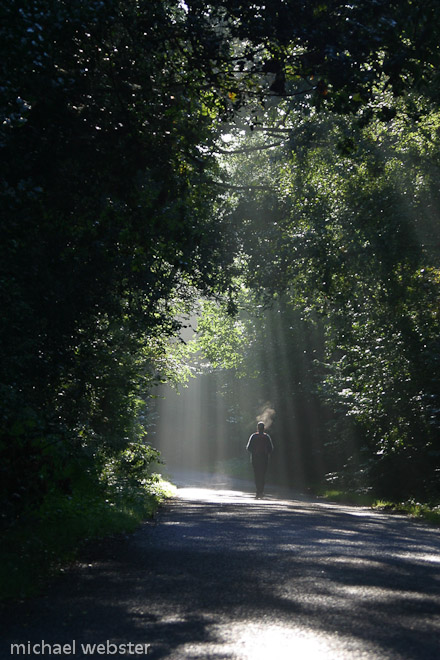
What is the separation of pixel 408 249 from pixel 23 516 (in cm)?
1273

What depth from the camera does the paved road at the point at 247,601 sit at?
460 cm

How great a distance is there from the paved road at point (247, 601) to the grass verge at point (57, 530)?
25cm

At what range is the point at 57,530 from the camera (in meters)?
8.98

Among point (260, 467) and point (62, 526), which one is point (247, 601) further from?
point (260, 467)

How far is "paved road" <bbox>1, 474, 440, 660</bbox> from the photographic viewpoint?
4.60m

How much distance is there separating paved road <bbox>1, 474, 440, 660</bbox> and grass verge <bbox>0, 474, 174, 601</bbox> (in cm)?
25

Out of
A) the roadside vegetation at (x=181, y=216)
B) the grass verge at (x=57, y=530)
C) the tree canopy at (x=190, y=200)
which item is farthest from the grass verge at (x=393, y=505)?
the grass verge at (x=57, y=530)

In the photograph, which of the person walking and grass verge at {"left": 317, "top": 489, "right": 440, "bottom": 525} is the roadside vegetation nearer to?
grass verge at {"left": 317, "top": 489, "right": 440, "bottom": 525}

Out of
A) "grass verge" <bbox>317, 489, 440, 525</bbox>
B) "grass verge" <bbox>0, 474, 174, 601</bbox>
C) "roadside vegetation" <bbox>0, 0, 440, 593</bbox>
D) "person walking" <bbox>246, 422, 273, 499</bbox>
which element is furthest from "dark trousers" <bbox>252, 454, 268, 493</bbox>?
"grass verge" <bbox>0, 474, 174, 601</bbox>

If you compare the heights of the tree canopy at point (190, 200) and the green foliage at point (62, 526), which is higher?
the tree canopy at point (190, 200)

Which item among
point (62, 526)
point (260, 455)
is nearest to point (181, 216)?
point (62, 526)

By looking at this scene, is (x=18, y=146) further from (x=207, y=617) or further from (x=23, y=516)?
(x=207, y=617)

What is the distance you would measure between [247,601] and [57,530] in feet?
12.8

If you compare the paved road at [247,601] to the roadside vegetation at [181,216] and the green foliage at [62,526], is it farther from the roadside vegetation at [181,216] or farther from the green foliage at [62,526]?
the roadside vegetation at [181,216]
